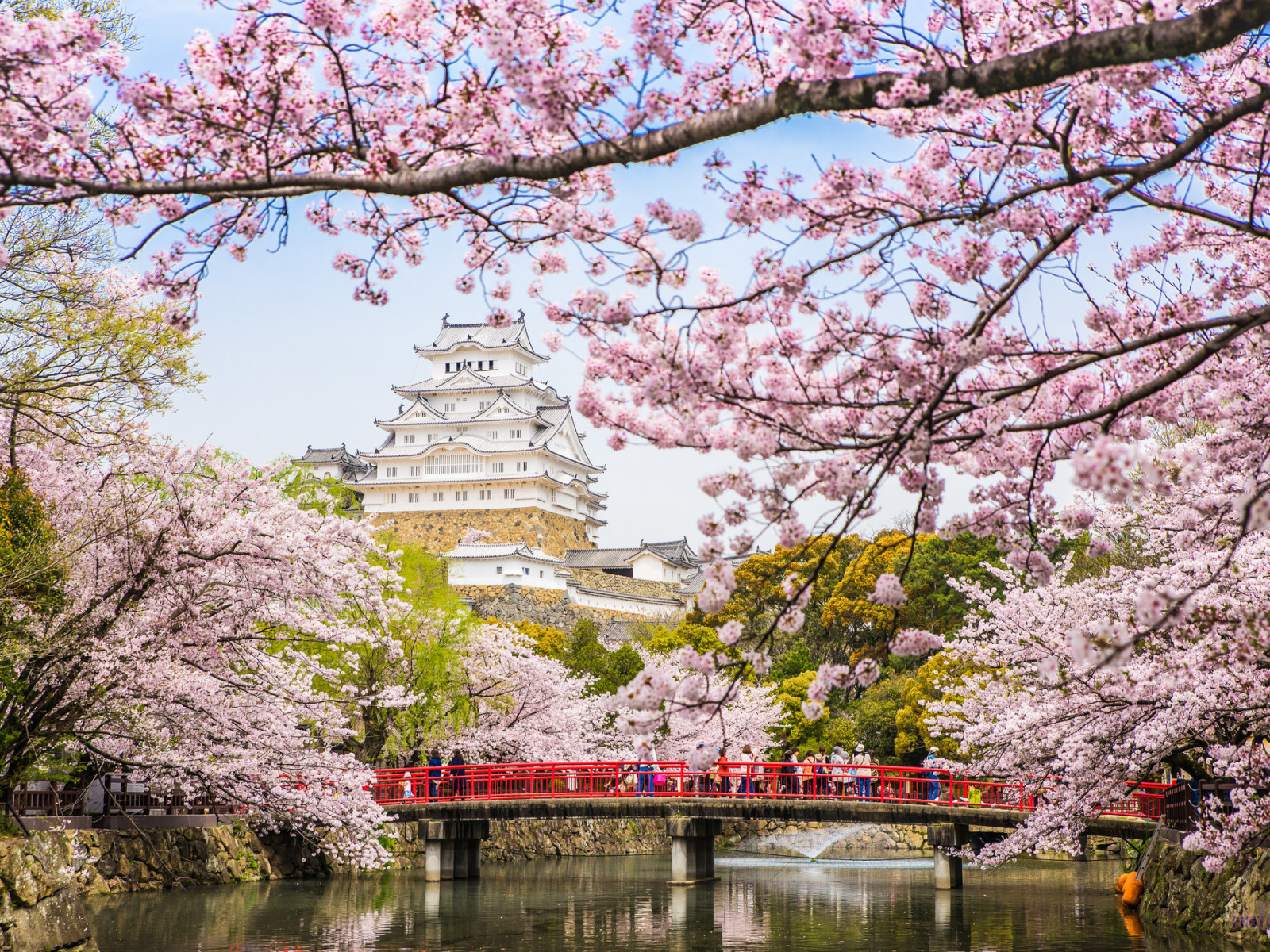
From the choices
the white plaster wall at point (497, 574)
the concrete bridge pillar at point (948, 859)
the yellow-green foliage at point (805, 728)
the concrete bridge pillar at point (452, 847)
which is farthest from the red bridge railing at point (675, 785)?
the white plaster wall at point (497, 574)

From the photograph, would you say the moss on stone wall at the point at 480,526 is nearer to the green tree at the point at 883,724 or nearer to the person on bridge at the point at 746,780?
the green tree at the point at 883,724

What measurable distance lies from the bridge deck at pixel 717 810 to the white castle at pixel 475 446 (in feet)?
114

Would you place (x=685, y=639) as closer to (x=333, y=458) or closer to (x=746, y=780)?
(x=746, y=780)

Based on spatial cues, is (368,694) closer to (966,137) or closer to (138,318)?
(138,318)

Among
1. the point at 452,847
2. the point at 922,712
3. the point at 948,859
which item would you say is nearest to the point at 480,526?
the point at 922,712

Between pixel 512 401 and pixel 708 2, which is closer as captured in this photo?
pixel 708 2

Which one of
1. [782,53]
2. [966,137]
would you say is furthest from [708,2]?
[966,137]

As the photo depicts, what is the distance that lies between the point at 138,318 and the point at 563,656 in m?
25.4

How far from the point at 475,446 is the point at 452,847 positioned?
116 ft

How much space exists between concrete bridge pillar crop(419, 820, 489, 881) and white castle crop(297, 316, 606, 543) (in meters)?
33.4

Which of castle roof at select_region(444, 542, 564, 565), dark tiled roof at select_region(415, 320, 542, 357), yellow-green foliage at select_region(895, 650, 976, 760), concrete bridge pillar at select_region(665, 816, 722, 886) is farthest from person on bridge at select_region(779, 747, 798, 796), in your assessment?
dark tiled roof at select_region(415, 320, 542, 357)

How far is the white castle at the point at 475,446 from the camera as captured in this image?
186 ft

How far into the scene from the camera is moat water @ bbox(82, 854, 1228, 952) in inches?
526

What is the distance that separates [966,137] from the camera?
551 centimetres
